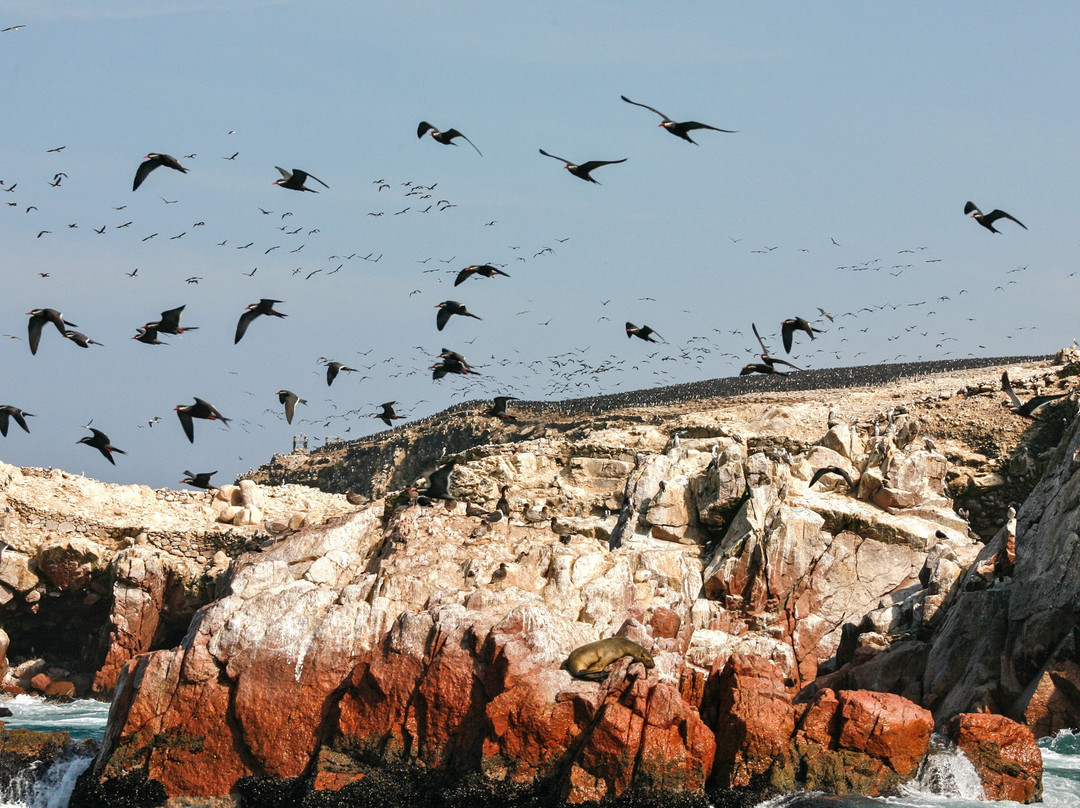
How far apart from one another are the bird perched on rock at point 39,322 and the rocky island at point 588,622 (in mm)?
6851

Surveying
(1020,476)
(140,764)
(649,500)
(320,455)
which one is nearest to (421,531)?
(140,764)

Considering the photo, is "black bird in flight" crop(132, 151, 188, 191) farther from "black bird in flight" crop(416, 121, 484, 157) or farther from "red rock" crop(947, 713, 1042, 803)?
"red rock" crop(947, 713, 1042, 803)

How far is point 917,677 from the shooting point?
29.3 metres

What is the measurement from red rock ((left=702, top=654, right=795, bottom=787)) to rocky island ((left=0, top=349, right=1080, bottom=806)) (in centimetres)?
6

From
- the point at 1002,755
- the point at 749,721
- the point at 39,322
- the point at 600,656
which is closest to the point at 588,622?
the point at 600,656

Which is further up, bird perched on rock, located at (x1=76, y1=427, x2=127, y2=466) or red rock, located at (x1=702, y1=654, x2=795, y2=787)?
bird perched on rock, located at (x1=76, y1=427, x2=127, y2=466)

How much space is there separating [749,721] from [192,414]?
11.0m

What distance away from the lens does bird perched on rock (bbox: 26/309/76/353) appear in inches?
894

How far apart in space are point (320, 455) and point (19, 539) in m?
48.8

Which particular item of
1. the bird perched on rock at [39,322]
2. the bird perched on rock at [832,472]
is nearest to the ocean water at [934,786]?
the bird perched on rock at [39,322]

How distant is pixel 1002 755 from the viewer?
23.2 meters

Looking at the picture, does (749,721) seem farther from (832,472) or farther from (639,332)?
(832,472)

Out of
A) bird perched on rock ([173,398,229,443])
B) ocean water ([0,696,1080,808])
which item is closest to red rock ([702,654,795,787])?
ocean water ([0,696,1080,808])

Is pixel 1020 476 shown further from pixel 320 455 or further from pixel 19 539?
pixel 320 455
